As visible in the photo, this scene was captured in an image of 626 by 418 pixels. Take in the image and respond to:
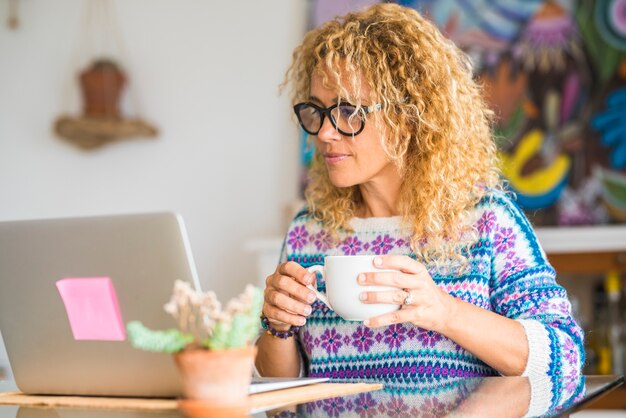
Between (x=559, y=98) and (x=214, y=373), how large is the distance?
8.73ft

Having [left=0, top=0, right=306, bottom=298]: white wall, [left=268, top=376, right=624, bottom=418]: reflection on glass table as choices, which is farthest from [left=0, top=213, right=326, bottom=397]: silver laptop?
[left=0, top=0, right=306, bottom=298]: white wall

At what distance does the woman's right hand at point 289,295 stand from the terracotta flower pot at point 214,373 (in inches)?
17.4

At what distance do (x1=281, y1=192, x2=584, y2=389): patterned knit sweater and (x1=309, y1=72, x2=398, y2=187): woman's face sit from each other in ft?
0.43

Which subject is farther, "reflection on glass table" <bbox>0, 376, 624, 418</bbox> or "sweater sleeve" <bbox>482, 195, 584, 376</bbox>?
"sweater sleeve" <bbox>482, 195, 584, 376</bbox>

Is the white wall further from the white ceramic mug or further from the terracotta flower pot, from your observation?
the terracotta flower pot

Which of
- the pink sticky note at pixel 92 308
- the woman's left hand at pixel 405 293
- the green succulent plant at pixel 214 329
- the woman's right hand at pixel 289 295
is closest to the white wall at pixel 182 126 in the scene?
the woman's right hand at pixel 289 295

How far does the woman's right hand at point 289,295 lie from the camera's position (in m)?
1.35

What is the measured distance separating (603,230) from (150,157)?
1.74 meters

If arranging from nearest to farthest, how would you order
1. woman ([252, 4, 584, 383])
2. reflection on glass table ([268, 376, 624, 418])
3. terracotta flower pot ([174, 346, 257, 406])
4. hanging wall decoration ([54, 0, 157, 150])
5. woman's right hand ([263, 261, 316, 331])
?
terracotta flower pot ([174, 346, 257, 406]), reflection on glass table ([268, 376, 624, 418]), woman's right hand ([263, 261, 316, 331]), woman ([252, 4, 584, 383]), hanging wall decoration ([54, 0, 157, 150])

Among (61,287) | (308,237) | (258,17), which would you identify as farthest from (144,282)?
(258,17)

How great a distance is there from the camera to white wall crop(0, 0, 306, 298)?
11.3 feet

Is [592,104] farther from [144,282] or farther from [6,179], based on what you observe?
[144,282]

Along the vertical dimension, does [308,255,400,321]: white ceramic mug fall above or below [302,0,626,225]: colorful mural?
below

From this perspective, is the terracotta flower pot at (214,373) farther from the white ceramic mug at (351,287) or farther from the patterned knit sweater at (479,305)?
the patterned knit sweater at (479,305)
